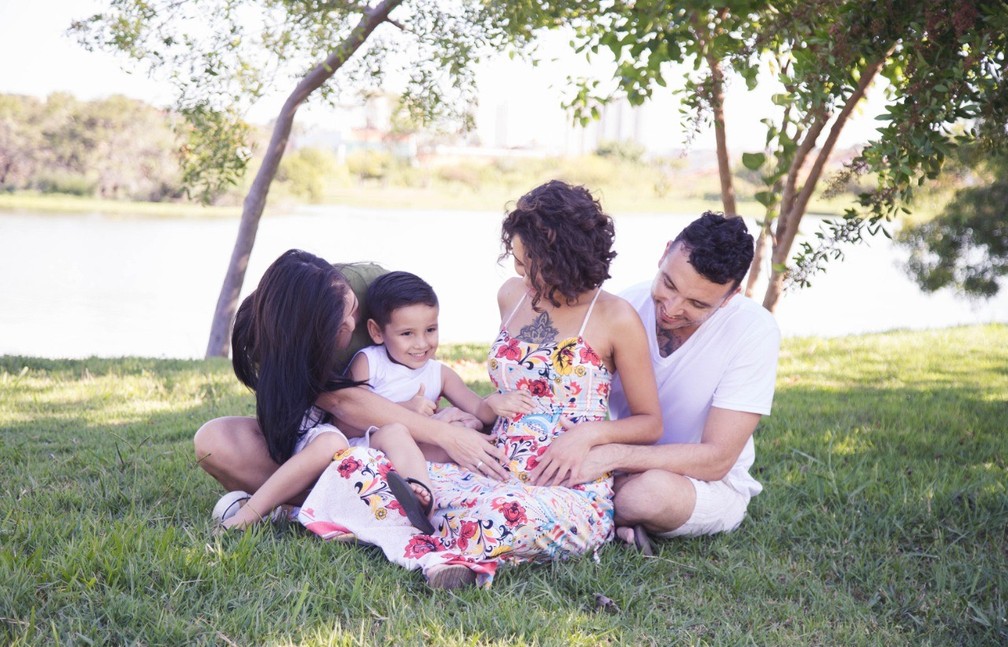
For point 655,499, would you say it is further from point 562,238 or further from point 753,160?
point 753,160

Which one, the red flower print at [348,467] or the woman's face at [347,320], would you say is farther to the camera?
the woman's face at [347,320]

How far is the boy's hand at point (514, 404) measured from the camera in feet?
10.5

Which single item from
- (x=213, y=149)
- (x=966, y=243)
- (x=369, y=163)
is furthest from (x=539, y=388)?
(x=369, y=163)

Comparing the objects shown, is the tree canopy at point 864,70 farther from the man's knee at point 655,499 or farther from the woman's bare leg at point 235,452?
the woman's bare leg at point 235,452

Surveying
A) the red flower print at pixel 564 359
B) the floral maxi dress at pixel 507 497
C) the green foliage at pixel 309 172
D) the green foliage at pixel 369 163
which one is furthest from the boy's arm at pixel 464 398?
the green foliage at pixel 369 163

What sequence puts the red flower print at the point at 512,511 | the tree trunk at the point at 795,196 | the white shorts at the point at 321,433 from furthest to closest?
the tree trunk at the point at 795,196 → the white shorts at the point at 321,433 → the red flower print at the point at 512,511

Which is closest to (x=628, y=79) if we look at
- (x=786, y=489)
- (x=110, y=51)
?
(x=786, y=489)

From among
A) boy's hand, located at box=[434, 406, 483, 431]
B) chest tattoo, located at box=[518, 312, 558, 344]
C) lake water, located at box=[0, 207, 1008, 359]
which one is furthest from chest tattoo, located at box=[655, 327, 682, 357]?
boy's hand, located at box=[434, 406, 483, 431]

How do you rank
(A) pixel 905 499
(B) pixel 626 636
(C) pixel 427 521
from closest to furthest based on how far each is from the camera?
1. (B) pixel 626 636
2. (C) pixel 427 521
3. (A) pixel 905 499

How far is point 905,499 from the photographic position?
3775 millimetres

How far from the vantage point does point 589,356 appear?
10.3ft

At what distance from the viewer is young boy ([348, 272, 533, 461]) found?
11.2 feet

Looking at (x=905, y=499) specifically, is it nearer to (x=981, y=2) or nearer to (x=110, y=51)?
(x=981, y=2)

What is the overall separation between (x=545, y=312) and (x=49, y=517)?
1.79 meters
